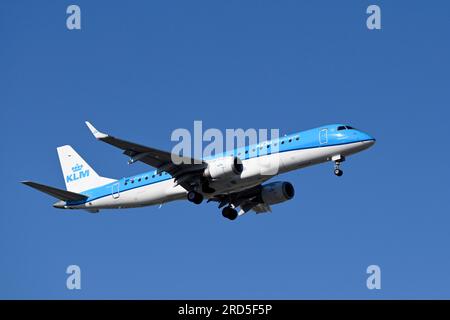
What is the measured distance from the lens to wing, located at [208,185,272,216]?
162ft

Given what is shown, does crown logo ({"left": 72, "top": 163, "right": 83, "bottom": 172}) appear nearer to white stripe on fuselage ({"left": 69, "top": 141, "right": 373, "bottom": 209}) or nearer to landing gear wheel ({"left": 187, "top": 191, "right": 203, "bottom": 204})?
white stripe on fuselage ({"left": 69, "top": 141, "right": 373, "bottom": 209})

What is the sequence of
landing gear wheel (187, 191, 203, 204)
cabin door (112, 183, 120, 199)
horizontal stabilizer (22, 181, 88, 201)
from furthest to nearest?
cabin door (112, 183, 120, 199)
horizontal stabilizer (22, 181, 88, 201)
landing gear wheel (187, 191, 203, 204)

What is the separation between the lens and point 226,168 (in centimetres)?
4381

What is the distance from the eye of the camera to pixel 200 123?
140 feet

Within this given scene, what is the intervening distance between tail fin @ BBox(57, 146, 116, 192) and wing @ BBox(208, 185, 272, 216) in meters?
7.36

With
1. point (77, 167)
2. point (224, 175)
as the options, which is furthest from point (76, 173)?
point (224, 175)

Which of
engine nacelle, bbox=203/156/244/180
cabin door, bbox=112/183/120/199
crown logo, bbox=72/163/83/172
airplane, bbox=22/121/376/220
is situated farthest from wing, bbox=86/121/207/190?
crown logo, bbox=72/163/83/172

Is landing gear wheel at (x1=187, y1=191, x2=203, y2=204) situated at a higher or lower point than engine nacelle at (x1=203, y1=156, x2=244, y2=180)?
lower

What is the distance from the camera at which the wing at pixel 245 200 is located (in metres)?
49.4

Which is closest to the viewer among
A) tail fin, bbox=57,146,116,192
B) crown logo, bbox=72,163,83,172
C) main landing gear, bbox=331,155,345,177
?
main landing gear, bbox=331,155,345,177

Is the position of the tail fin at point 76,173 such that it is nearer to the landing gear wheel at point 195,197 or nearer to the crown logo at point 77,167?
the crown logo at point 77,167

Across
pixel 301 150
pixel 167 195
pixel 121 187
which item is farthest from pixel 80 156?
pixel 301 150

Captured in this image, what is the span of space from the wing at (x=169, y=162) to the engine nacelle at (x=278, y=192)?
5.34m

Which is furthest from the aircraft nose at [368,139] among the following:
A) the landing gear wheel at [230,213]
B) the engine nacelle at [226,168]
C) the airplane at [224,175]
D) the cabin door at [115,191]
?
the cabin door at [115,191]
